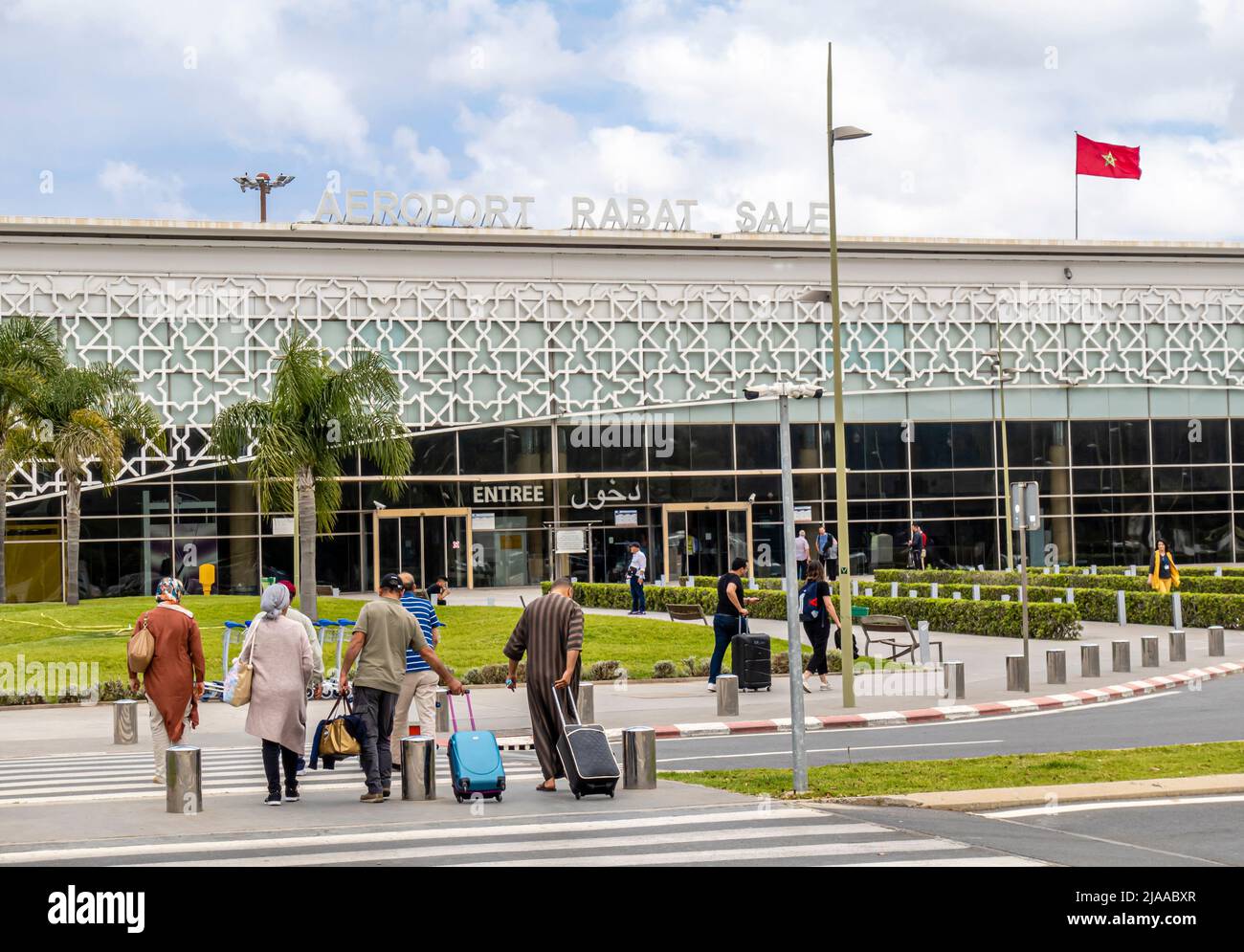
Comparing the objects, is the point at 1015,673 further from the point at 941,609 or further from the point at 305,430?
the point at 305,430

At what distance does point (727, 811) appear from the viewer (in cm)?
1151

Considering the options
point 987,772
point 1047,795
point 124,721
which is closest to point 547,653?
point 987,772

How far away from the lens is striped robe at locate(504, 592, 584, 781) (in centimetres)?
1263

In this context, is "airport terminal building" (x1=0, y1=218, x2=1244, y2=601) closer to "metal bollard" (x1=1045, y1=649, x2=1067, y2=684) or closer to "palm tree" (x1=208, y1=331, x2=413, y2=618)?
"palm tree" (x1=208, y1=331, x2=413, y2=618)

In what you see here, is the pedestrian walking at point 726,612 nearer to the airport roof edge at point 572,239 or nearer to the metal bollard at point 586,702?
the metal bollard at point 586,702

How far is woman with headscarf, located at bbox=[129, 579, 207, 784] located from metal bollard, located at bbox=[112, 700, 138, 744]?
181 inches

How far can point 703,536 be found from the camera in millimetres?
54625

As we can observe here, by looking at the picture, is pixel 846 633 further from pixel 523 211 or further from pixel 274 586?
pixel 523 211

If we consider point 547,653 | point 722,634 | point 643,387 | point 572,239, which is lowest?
point 722,634

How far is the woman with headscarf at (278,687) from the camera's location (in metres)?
12.1

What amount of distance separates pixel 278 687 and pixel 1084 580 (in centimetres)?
3202

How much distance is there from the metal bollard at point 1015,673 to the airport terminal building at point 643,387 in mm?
25566
